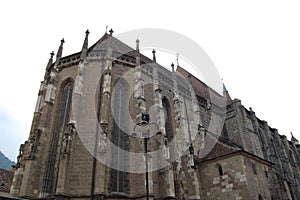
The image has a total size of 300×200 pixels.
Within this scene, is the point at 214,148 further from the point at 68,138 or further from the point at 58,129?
the point at 58,129

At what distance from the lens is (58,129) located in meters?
16.1

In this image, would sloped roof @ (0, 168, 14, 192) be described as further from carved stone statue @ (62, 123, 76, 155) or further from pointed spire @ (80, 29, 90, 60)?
pointed spire @ (80, 29, 90, 60)

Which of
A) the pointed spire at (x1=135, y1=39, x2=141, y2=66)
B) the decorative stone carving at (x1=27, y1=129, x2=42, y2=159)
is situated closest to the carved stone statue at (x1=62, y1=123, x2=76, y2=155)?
the decorative stone carving at (x1=27, y1=129, x2=42, y2=159)

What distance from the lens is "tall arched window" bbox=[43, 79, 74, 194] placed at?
14273mm

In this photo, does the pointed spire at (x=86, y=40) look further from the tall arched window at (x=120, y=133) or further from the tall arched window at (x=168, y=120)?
the tall arched window at (x=168, y=120)

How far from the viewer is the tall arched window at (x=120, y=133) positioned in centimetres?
1447

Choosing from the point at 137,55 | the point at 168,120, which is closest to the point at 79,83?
the point at 137,55

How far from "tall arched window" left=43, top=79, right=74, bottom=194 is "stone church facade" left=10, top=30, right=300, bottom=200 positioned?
0.06 metres

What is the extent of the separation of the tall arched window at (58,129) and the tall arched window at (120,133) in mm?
3273

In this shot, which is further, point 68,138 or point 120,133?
point 120,133

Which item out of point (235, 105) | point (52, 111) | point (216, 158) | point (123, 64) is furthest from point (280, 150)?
point (52, 111)

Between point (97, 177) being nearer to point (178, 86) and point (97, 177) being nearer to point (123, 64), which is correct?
point (123, 64)

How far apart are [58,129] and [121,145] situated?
4335 millimetres

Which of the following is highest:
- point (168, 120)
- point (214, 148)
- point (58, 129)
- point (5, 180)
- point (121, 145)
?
point (168, 120)
